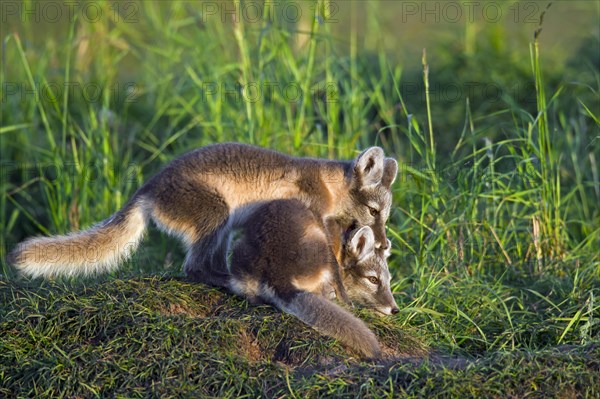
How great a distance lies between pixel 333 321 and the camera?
5.07m

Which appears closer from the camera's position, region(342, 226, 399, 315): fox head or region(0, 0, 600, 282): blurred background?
region(342, 226, 399, 315): fox head

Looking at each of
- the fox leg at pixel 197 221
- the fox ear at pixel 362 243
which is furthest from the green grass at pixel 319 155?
the fox ear at pixel 362 243

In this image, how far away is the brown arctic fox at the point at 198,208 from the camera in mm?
5406

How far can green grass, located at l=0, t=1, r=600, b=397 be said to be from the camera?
15.5 ft

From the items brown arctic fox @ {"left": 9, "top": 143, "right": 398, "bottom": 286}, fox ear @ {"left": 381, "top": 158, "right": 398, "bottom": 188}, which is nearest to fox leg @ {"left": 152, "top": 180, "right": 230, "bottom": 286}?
brown arctic fox @ {"left": 9, "top": 143, "right": 398, "bottom": 286}

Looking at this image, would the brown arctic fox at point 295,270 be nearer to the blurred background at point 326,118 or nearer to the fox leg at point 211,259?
the fox leg at point 211,259

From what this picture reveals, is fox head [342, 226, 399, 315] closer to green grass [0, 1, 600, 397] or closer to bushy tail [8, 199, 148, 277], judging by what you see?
green grass [0, 1, 600, 397]

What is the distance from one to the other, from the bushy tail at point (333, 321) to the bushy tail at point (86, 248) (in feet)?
3.54

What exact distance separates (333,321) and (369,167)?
1.38m

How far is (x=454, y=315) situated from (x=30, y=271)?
2.56 meters

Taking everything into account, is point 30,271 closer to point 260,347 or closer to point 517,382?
point 260,347

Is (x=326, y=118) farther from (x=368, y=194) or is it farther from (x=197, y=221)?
(x=197, y=221)

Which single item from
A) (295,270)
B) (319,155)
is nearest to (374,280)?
(295,270)

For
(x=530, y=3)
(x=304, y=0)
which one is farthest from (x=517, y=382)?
(x=530, y=3)
